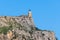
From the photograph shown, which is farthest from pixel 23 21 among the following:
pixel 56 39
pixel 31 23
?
pixel 56 39

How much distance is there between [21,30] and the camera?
138m

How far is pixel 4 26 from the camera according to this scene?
Answer: 140 metres

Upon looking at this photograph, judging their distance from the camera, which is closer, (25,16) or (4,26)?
(4,26)

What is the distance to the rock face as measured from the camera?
135 meters

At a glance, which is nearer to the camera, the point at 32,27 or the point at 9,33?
the point at 9,33

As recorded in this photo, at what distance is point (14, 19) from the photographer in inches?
5719

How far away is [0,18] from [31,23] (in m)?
10.7

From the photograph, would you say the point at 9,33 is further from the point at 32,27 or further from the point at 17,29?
the point at 32,27

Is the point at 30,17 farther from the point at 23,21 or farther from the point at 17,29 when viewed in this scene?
the point at 17,29

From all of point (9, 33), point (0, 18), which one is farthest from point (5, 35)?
point (0, 18)

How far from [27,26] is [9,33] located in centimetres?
1175

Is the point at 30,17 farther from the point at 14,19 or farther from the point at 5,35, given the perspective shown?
the point at 5,35

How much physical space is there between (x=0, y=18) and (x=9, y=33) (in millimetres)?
10614

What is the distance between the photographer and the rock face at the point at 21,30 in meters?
135
